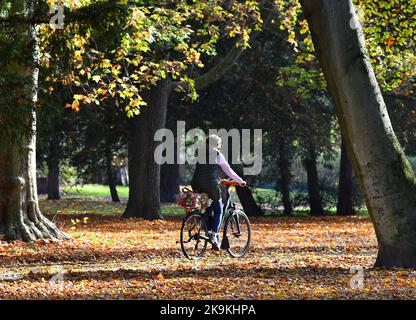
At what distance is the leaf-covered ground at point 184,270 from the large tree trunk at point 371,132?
0.63 metres

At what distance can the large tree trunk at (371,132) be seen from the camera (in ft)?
35.0

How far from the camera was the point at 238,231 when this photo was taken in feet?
42.7

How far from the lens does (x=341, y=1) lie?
10.7m

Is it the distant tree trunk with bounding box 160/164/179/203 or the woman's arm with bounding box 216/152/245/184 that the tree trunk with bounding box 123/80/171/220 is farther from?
the woman's arm with bounding box 216/152/245/184

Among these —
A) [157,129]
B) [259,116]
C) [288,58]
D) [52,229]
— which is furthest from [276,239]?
[288,58]

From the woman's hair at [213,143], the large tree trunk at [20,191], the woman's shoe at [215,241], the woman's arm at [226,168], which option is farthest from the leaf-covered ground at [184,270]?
the woman's hair at [213,143]

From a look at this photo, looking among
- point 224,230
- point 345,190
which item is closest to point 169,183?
point 345,190

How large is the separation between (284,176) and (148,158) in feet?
25.6

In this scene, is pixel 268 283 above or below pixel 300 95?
below

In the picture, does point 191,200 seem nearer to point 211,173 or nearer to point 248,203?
point 211,173

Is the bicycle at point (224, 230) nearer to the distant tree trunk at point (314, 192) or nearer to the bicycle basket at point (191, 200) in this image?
the bicycle basket at point (191, 200)

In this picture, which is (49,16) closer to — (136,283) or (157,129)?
(136,283)

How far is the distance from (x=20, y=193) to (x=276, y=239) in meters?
5.62

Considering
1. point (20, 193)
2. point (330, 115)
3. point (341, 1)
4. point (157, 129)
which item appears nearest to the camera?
point (341, 1)
